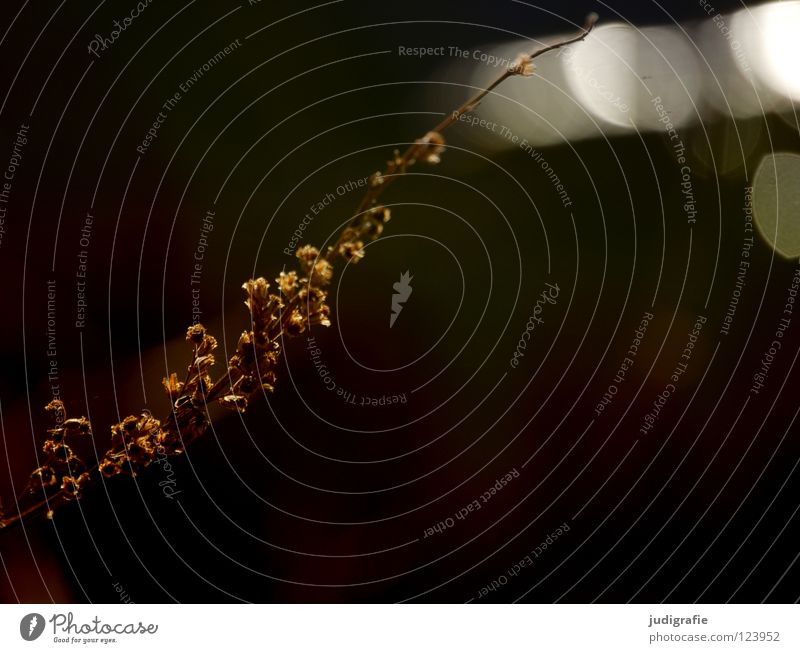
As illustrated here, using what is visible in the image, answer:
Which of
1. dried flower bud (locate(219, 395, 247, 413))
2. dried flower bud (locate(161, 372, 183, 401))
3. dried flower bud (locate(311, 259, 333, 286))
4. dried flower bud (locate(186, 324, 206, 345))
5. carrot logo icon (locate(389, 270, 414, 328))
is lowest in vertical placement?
dried flower bud (locate(219, 395, 247, 413))

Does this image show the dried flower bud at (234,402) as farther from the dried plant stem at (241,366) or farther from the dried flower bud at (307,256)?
the dried flower bud at (307,256)

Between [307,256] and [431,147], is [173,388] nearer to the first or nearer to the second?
[307,256]

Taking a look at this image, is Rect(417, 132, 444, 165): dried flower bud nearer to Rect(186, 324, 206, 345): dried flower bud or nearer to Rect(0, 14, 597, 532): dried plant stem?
Rect(0, 14, 597, 532): dried plant stem

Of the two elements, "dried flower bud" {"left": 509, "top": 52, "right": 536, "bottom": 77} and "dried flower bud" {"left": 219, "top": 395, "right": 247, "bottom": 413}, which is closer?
"dried flower bud" {"left": 219, "top": 395, "right": 247, "bottom": 413}

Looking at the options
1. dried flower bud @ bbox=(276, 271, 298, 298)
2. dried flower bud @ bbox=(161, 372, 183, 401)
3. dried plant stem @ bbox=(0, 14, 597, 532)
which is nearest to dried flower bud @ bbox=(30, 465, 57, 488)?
dried plant stem @ bbox=(0, 14, 597, 532)
